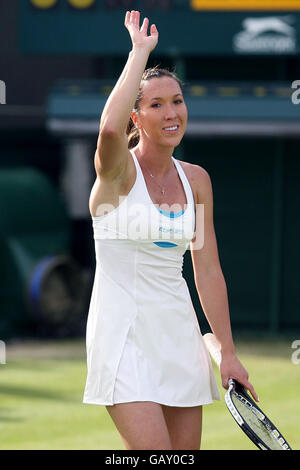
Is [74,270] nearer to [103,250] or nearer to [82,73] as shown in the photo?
[82,73]

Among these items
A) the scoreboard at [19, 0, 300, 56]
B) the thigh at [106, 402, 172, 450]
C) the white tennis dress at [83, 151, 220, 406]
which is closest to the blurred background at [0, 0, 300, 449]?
the scoreboard at [19, 0, 300, 56]

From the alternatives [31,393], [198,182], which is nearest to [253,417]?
[198,182]

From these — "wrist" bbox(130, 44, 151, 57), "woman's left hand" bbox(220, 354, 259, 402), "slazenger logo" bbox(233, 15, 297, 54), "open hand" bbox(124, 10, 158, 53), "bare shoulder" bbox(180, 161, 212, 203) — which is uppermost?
"slazenger logo" bbox(233, 15, 297, 54)

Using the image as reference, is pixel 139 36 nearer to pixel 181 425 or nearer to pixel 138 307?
pixel 138 307

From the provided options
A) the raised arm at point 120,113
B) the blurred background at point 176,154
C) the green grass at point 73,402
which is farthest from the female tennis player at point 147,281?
the blurred background at point 176,154

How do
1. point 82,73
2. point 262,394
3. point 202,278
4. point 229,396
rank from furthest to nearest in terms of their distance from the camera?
1. point 82,73
2. point 262,394
3. point 202,278
4. point 229,396

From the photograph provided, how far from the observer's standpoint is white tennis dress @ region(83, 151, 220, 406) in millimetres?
4348

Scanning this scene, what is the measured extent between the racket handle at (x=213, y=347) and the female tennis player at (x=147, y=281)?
0.09 feet

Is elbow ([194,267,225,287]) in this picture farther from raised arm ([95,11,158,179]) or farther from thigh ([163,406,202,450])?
raised arm ([95,11,158,179])

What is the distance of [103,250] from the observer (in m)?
4.39

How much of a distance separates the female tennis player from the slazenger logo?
27.1ft

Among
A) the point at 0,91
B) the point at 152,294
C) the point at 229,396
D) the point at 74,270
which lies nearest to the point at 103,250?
the point at 152,294

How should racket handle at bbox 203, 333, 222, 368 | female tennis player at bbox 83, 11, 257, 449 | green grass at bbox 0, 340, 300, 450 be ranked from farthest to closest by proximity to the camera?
Answer: green grass at bbox 0, 340, 300, 450, racket handle at bbox 203, 333, 222, 368, female tennis player at bbox 83, 11, 257, 449
